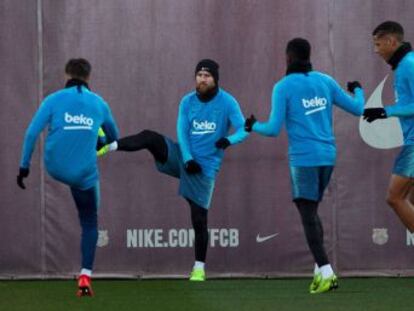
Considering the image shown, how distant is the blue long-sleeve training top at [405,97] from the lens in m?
9.51

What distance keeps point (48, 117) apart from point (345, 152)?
3.21 m

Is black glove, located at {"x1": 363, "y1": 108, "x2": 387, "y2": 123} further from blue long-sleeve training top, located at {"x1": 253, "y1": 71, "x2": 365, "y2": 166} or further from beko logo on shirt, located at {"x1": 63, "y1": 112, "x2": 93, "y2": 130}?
beko logo on shirt, located at {"x1": 63, "y1": 112, "x2": 93, "y2": 130}

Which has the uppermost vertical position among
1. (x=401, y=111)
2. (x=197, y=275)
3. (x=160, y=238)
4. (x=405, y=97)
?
(x=405, y=97)

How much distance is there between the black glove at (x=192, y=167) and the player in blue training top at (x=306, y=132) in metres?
1.17

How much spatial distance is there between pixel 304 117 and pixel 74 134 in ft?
5.83

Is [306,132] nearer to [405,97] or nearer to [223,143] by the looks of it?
[405,97]

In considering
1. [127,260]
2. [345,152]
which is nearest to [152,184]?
[127,260]

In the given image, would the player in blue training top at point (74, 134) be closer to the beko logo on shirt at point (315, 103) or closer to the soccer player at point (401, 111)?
the beko logo on shirt at point (315, 103)

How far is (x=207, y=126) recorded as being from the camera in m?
11.1

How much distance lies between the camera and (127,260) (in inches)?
471

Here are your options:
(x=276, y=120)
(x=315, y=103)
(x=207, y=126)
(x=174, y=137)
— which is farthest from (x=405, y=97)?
(x=174, y=137)

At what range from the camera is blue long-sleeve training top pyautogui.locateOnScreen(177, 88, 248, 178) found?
1108cm

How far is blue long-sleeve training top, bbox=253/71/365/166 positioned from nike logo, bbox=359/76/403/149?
181cm

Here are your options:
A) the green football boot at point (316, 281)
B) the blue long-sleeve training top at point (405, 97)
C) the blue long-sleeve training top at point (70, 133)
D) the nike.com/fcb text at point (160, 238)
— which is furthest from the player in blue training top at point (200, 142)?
the blue long-sleeve training top at point (405, 97)
